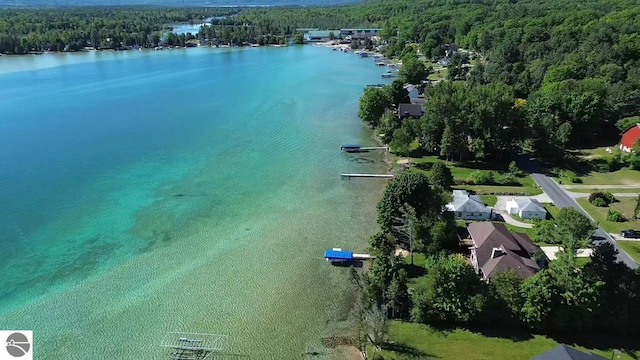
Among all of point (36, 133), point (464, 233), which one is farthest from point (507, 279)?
point (36, 133)

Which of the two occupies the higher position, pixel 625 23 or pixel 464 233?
pixel 625 23

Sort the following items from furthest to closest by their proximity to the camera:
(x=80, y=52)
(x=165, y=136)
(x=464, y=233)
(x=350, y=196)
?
(x=80, y=52), (x=165, y=136), (x=350, y=196), (x=464, y=233)

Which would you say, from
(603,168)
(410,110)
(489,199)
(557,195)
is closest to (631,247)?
(557,195)

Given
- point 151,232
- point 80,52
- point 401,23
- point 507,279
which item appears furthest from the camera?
point 401,23

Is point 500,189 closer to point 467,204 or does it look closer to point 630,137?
point 467,204

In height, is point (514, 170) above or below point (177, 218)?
above

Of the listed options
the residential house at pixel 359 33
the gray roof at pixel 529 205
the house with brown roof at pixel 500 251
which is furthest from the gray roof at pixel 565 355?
the residential house at pixel 359 33

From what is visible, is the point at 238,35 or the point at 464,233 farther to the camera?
the point at 238,35

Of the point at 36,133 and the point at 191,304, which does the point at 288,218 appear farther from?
the point at 36,133
